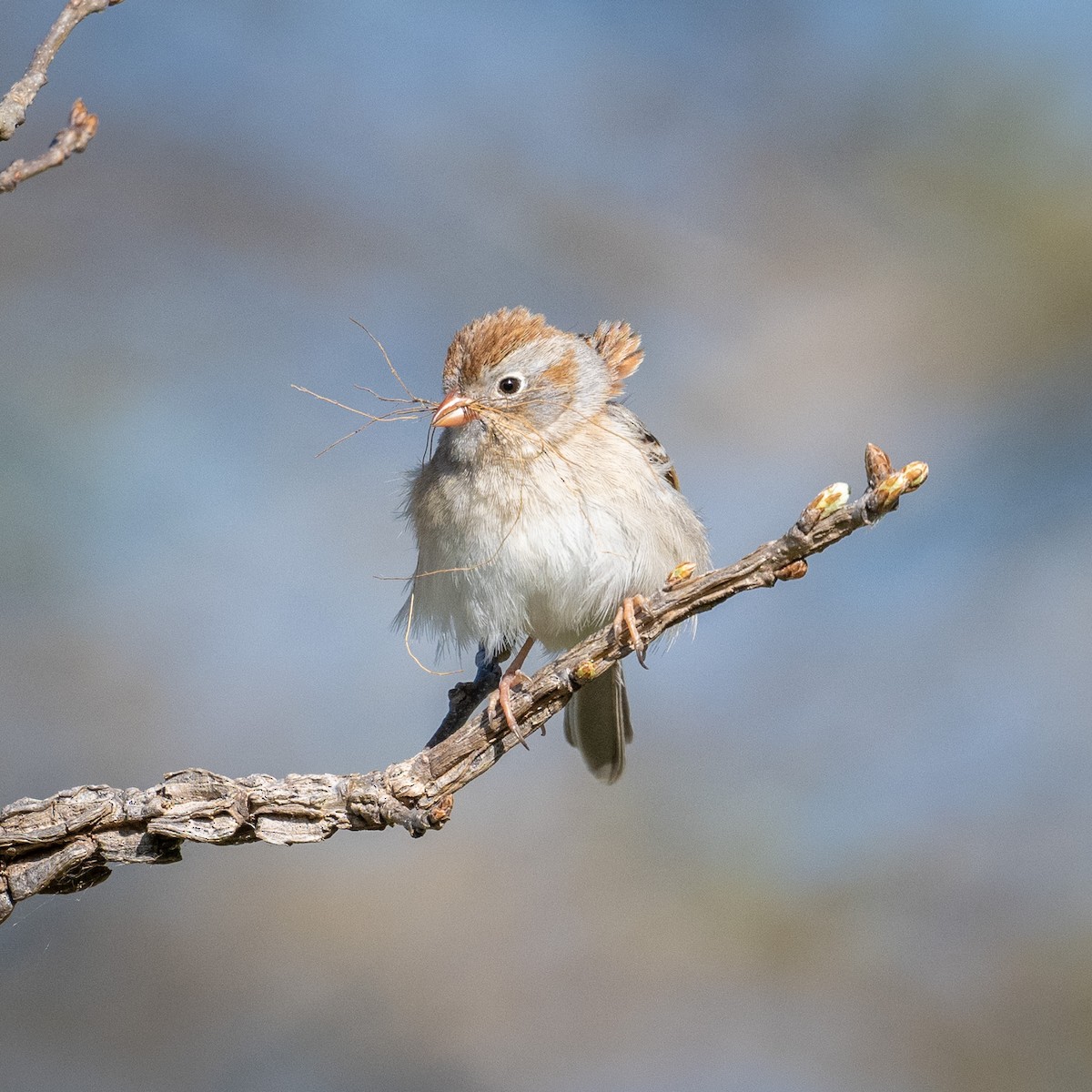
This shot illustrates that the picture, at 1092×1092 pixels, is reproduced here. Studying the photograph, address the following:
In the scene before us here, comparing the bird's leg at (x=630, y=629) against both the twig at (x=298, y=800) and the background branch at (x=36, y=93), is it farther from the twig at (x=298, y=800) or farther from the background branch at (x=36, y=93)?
the background branch at (x=36, y=93)

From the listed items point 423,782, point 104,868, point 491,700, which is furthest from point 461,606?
point 104,868

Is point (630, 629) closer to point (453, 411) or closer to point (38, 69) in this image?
point (453, 411)

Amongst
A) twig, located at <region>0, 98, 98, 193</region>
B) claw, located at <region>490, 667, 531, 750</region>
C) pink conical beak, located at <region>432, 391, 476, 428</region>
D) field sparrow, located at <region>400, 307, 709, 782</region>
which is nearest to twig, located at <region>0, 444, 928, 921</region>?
claw, located at <region>490, 667, 531, 750</region>

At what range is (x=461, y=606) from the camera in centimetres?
333

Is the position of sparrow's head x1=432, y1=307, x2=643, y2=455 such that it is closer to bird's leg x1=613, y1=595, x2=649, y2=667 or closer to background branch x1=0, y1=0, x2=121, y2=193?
bird's leg x1=613, y1=595, x2=649, y2=667

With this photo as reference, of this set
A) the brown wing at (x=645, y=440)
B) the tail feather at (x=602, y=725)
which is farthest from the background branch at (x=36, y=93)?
the tail feather at (x=602, y=725)

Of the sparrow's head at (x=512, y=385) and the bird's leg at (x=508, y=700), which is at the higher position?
the sparrow's head at (x=512, y=385)

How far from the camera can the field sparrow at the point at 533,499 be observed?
10.5 ft

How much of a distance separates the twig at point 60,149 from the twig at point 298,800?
4.07 ft

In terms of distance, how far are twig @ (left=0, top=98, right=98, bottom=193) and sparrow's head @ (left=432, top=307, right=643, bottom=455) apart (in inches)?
61.9

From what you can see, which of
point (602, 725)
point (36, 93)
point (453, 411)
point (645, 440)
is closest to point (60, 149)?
point (36, 93)

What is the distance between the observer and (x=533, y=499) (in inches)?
126

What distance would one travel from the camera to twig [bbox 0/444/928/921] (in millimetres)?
2258

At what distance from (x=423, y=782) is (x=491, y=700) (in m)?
0.33
